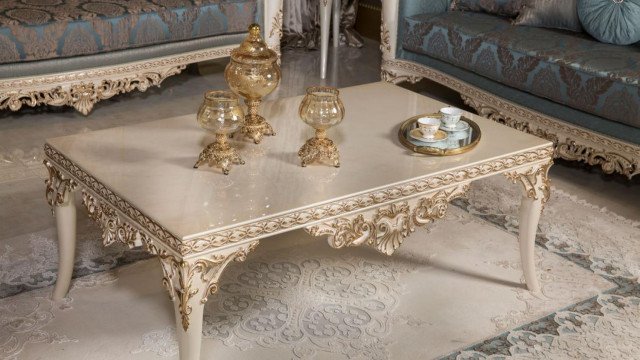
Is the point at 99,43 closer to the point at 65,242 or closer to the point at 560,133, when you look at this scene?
the point at 65,242

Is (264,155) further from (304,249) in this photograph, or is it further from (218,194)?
(304,249)

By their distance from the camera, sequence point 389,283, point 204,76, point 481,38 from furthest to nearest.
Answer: point 204,76 < point 481,38 < point 389,283

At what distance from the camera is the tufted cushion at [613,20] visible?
3.36m

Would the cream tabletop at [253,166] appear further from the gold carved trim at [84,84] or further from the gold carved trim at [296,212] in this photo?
the gold carved trim at [84,84]

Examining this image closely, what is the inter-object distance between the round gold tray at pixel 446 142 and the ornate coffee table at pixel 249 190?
24mm

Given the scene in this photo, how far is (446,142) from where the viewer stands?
2.38 meters

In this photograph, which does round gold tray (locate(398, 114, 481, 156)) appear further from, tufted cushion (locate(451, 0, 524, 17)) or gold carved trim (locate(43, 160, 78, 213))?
tufted cushion (locate(451, 0, 524, 17))

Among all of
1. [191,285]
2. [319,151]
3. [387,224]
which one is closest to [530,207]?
[387,224]

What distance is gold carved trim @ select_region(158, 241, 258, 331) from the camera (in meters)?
1.81

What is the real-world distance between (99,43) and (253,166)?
1.75 meters

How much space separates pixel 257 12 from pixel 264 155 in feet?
6.73

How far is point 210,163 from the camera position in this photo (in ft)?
7.05

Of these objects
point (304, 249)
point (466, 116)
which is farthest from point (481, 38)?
point (304, 249)

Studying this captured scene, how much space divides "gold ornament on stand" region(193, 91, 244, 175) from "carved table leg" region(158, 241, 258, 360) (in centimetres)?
33
